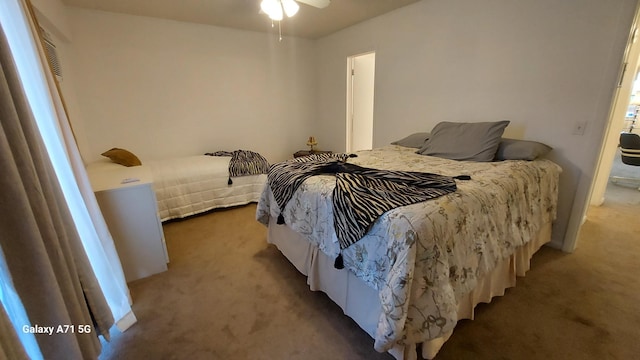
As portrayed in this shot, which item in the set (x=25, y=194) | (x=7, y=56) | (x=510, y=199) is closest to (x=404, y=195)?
(x=510, y=199)

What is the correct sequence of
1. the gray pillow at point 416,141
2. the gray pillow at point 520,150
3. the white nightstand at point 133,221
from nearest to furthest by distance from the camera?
the white nightstand at point 133,221 < the gray pillow at point 520,150 < the gray pillow at point 416,141

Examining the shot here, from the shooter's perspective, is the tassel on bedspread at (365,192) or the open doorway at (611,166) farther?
the open doorway at (611,166)

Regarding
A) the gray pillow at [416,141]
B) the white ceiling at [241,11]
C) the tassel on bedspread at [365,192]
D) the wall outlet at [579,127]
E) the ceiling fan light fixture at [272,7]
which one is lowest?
the tassel on bedspread at [365,192]

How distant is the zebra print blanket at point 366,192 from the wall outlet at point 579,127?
1.49 m

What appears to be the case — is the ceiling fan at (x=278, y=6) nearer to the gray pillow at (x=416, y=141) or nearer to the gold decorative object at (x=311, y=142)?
the gray pillow at (x=416, y=141)

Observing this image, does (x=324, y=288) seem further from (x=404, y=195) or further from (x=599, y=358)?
(x=599, y=358)

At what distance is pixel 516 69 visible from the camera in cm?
240

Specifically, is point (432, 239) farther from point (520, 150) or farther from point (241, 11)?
point (241, 11)

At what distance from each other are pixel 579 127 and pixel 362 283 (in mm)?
2190

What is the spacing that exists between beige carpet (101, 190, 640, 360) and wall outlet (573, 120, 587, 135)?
1017mm

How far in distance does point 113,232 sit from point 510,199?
262 centimetres

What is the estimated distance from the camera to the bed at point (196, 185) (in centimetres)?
295

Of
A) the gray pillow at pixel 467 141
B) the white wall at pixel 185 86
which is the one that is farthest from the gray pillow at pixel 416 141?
the white wall at pixel 185 86

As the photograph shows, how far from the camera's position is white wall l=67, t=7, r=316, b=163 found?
3168 millimetres
